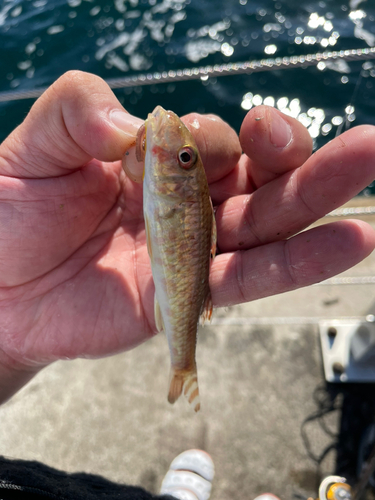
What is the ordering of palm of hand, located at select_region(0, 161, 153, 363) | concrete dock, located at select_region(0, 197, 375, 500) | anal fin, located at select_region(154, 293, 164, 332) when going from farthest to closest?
concrete dock, located at select_region(0, 197, 375, 500), palm of hand, located at select_region(0, 161, 153, 363), anal fin, located at select_region(154, 293, 164, 332)

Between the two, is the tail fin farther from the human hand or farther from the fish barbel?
the human hand

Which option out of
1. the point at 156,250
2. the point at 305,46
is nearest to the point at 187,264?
the point at 156,250

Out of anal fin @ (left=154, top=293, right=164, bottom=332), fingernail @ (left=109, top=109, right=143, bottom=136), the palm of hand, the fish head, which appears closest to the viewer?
the fish head

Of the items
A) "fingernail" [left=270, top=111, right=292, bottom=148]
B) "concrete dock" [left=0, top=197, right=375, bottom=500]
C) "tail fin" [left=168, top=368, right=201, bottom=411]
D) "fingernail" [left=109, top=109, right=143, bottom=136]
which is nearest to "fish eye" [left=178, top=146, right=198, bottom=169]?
"fingernail" [left=109, top=109, right=143, bottom=136]

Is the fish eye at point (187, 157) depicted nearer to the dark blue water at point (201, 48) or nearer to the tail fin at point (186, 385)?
the tail fin at point (186, 385)

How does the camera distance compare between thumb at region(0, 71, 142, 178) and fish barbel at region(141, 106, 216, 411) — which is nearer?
fish barbel at region(141, 106, 216, 411)

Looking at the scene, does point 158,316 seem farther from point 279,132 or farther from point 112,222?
point 279,132

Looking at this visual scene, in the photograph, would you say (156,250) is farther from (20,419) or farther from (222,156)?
(20,419)
